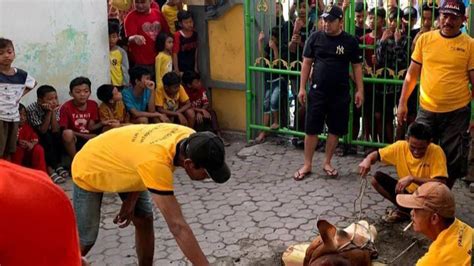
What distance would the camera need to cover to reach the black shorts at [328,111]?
6.77 m

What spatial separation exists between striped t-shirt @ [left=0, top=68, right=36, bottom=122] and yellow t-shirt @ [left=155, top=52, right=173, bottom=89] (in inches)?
74.3

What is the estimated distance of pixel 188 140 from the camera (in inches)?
140

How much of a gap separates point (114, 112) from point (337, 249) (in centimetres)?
509

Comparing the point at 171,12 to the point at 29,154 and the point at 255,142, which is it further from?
the point at 29,154

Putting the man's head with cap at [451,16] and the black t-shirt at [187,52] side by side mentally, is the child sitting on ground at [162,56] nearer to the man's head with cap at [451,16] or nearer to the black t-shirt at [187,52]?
the black t-shirt at [187,52]

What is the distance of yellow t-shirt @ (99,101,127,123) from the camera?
7.32 m

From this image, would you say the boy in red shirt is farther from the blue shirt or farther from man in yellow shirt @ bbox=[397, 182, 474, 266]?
man in yellow shirt @ bbox=[397, 182, 474, 266]

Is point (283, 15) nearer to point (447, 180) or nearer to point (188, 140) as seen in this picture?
point (447, 180)

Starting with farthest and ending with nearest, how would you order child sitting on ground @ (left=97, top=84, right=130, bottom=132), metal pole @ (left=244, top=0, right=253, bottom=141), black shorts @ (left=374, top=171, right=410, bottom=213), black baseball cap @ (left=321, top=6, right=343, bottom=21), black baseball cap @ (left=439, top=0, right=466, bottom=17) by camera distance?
metal pole @ (left=244, top=0, right=253, bottom=141) < child sitting on ground @ (left=97, top=84, right=130, bottom=132) < black baseball cap @ (left=321, top=6, right=343, bottom=21) < black shorts @ (left=374, top=171, right=410, bottom=213) < black baseball cap @ (left=439, top=0, right=466, bottom=17)

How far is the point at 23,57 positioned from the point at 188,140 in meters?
3.90

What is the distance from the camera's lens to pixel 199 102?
8.28 metres

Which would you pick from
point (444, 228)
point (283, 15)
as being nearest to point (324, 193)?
point (283, 15)

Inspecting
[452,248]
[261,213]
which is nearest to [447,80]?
[261,213]

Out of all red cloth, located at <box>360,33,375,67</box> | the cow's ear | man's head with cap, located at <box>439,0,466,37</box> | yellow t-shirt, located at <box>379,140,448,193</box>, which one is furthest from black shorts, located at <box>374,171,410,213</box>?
the cow's ear
